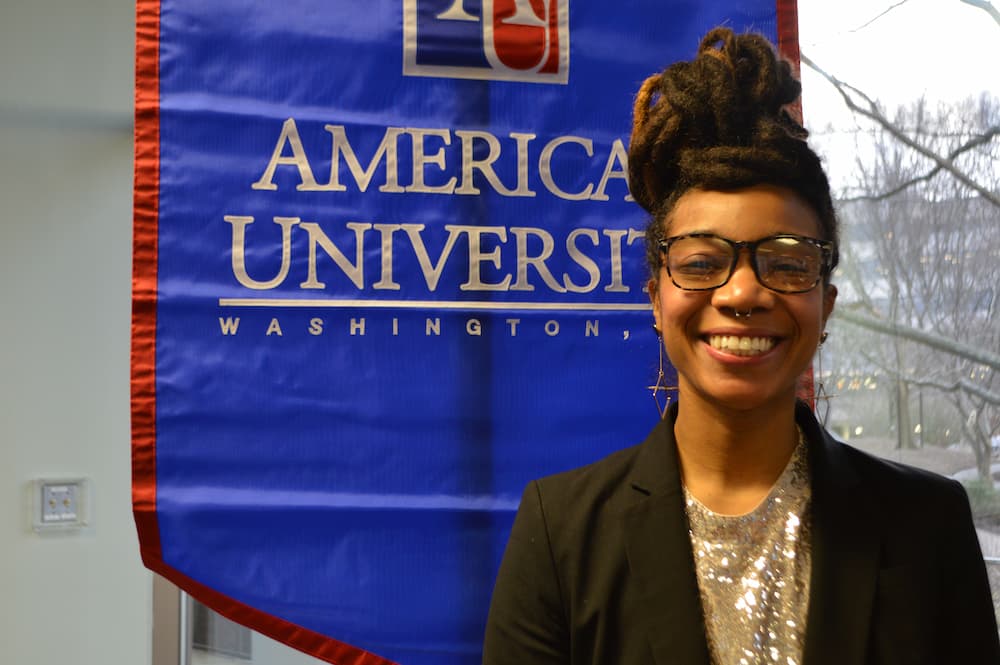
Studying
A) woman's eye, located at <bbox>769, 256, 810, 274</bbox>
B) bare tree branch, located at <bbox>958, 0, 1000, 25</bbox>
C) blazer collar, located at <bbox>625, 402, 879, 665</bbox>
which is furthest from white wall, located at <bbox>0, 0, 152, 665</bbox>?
bare tree branch, located at <bbox>958, 0, 1000, 25</bbox>

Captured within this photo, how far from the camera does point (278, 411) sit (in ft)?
5.06

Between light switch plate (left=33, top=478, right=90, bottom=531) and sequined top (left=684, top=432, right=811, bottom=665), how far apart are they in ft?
4.94

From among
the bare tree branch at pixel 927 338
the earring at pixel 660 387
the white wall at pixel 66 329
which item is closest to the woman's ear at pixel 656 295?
the earring at pixel 660 387

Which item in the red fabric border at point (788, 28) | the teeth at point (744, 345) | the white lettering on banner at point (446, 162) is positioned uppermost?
the red fabric border at point (788, 28)

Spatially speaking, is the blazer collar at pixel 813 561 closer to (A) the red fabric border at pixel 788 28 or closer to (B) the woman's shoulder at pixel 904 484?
(B) the woman's shoulder at pixel 904 484

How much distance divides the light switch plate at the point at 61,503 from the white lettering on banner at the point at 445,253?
2.53 ft

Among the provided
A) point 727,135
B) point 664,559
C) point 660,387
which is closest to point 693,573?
point 664,559

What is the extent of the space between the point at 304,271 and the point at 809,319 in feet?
2.97

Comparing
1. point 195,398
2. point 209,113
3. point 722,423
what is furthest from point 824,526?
point 209,113

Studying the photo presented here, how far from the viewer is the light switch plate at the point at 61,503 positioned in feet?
6.45

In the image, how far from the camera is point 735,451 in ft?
3.00

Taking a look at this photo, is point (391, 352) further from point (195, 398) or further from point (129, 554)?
point (129, 554)

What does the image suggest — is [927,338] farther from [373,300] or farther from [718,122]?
[718,122]

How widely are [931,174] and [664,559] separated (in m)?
1.45
